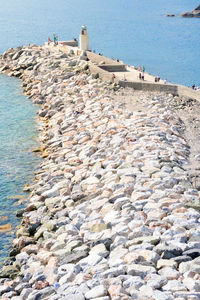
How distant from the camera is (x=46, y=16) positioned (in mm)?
96500

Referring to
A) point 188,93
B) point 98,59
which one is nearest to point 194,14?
point 98,59

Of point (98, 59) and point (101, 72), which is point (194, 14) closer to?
point (98, 59)

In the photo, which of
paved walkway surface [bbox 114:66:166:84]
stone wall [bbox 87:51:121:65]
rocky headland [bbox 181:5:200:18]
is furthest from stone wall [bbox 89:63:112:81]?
rocky headland [bbox 181:5:200:18]

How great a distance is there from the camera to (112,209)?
1503 cm

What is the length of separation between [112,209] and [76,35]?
193ft

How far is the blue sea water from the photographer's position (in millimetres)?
22159

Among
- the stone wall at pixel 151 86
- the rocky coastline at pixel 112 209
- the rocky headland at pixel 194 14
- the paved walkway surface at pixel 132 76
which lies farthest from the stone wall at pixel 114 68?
the rocky headland at pixel 194 14

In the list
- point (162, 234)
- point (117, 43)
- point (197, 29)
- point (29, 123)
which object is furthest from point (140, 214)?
point (197, 29)

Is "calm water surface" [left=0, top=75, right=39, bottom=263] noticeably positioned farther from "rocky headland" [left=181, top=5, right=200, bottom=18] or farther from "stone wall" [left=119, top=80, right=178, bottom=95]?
"rocky headland" [left=181, top=5, right=200, bottom=18]

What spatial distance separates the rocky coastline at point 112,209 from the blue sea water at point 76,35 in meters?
1.08

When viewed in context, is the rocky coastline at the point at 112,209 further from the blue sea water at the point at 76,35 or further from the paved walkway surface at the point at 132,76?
the paved walkway surface at the point at 132,76

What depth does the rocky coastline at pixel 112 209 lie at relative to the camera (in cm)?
1105

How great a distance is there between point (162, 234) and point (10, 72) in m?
31.6

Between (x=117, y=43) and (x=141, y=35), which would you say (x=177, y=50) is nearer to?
(x=117, y=43)
